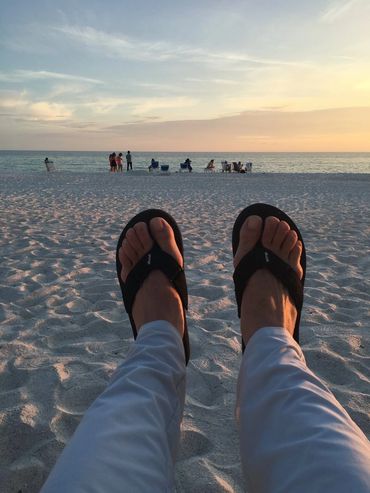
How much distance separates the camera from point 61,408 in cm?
155

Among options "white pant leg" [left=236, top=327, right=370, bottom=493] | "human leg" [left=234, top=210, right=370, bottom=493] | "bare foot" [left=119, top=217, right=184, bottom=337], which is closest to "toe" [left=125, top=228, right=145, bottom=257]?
"bare foot" [left=119, top=217, right=184, bottom=337]

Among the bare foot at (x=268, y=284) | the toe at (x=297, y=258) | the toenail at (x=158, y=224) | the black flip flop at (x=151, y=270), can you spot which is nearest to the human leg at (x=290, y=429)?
the bare foot at (x=268, y=284)

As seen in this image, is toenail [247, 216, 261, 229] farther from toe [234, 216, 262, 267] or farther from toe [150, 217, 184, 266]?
toe [150, 217, 184, 266]

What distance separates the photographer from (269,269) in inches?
82.2

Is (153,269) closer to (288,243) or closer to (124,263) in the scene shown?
(124,263)

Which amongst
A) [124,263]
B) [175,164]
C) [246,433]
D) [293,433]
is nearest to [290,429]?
[293,433]

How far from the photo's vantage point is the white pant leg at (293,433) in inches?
29.9

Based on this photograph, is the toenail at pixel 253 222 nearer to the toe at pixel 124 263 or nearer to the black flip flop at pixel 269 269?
the black flip flop at pixel 269 269

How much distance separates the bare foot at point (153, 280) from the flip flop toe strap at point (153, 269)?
0.03 metres

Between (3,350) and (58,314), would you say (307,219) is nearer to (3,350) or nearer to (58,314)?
(58,314)

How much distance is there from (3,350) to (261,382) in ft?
4.52

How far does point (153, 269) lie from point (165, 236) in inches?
14.0

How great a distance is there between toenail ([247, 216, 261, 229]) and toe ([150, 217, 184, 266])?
442mm

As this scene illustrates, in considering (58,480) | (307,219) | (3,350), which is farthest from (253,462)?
(307,219)
